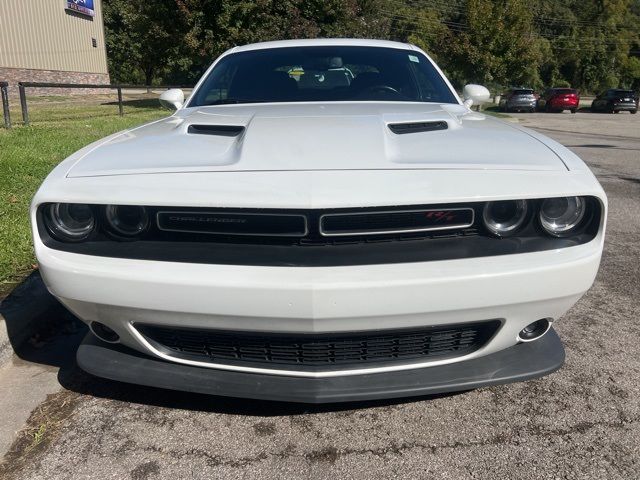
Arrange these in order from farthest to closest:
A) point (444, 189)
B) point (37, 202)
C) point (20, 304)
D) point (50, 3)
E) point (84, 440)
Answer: point (50, 3) → point (20, 304) → point (84, 440) → point (37, 202) → point (444, 189)

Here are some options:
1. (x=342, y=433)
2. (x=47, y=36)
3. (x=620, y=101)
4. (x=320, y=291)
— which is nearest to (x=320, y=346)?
(x=320, y=291)

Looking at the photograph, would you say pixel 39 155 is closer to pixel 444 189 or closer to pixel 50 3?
pixel 444 189

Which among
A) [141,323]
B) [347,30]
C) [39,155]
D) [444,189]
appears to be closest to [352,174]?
[444,189]

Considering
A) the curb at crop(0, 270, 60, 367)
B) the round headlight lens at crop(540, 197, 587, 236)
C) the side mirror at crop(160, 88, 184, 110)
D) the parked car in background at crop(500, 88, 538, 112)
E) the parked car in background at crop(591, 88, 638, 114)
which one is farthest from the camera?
the parked car in background at crop(591, 88, 638, 114)

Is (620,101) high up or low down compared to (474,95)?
down

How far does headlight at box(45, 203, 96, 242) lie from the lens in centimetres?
196

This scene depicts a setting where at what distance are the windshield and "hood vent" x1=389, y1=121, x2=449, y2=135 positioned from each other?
0.85 m

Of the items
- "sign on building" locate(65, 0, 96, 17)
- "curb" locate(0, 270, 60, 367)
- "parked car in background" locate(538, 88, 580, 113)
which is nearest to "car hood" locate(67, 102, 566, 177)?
"curb" locate(0, 270, 60, 367)

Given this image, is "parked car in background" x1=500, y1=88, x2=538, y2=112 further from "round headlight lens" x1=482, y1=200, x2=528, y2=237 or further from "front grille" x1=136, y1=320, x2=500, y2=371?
"front grille" x1=136, y1=320, x2=500, y2=371

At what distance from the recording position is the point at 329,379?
1.91 metres

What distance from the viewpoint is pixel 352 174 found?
1.78 m

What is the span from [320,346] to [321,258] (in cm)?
33

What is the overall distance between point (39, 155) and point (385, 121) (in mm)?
5689

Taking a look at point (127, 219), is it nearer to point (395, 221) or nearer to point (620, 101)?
point (395, 221)
